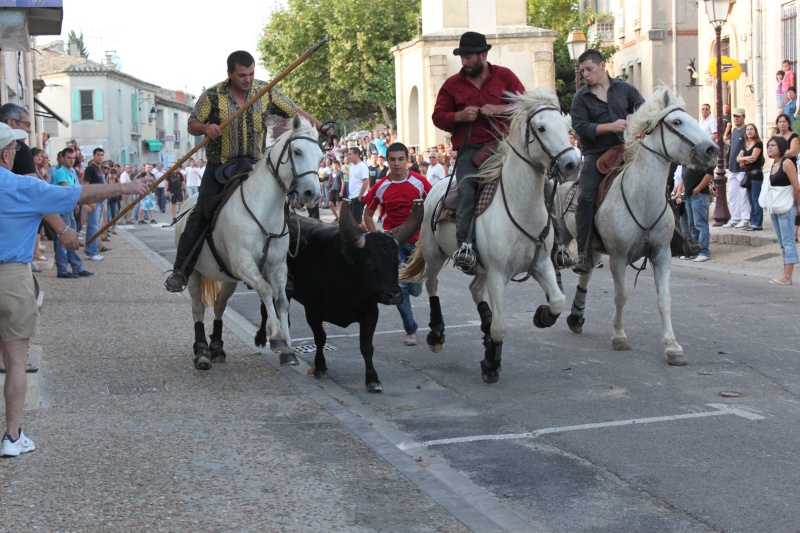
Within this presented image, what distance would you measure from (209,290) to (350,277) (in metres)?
2.28

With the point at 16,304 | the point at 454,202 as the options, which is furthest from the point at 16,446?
the point at 454,202

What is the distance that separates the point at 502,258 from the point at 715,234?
1239 cm

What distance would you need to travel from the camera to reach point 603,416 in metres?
7.36

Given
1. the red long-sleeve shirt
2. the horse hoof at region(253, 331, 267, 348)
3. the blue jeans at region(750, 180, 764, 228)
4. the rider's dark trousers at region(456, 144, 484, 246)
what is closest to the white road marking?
the rider's dark trousers at region(456, 144, 484, 246)

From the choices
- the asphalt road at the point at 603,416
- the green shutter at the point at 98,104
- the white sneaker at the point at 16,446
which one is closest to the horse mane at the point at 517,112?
the asphalt road at the point at 603,416

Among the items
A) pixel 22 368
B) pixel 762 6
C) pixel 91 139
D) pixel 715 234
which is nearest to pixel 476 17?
pixel 762 6

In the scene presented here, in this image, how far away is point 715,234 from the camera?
1989 cm

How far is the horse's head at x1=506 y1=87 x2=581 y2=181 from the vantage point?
26.3 ft

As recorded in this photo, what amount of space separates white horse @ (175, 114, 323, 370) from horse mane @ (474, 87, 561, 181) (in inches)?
54.8

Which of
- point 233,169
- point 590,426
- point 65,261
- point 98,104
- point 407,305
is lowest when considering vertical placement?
point 590,426

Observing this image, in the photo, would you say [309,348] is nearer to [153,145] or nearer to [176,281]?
[176,281]

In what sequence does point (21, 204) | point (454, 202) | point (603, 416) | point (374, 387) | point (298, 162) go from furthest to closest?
point (454, 202), point (298, 162), point (374, 387), point (603, 416), point (21, 204)

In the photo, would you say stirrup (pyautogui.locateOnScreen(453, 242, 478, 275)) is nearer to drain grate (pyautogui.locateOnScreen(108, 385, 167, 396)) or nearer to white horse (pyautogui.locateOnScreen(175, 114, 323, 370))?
white horse (pyautogui.locateOnScreen(175, 114, 323, 370))

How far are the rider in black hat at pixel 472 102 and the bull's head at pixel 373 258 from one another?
1.06 metres
